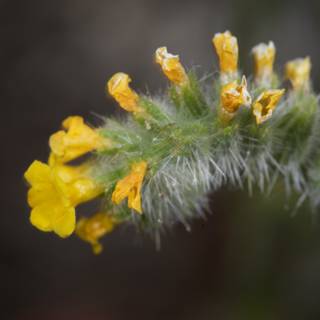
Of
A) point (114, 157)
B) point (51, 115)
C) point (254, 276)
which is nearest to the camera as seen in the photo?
point (114, 157)

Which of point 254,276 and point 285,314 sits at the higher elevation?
point 254,276

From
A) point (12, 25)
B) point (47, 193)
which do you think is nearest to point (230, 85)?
point (47, 193)

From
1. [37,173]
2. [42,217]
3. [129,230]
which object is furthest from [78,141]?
[129,230]

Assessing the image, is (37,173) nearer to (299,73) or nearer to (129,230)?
(299,73)

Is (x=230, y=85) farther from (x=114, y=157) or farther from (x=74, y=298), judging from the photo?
(x=74, y=298)

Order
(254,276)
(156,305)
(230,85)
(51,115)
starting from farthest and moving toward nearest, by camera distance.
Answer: (51,115) < (156,305) < (254,276) < (230,85)

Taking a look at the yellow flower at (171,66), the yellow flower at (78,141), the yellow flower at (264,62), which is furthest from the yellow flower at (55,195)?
the yellow flower at (264,62)
